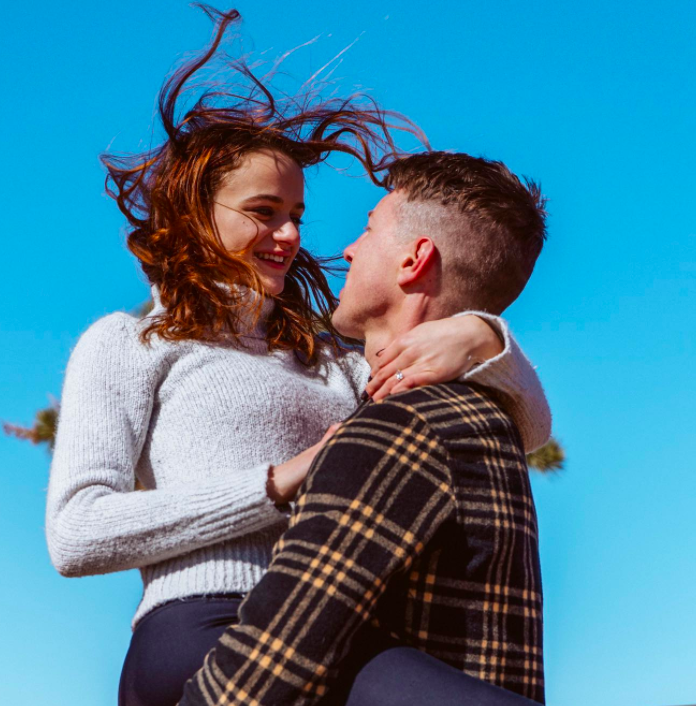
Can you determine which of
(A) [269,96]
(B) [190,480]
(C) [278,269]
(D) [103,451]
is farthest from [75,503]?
(A) [269,96]

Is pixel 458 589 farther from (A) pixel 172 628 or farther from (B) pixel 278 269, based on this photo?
(B) pixel 278 269

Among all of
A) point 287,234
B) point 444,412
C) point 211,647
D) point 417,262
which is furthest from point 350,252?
point 211,647

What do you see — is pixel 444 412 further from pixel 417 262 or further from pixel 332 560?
pixel 417 262

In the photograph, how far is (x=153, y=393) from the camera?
2965 millimetres

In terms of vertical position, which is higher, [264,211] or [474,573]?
[264,211]

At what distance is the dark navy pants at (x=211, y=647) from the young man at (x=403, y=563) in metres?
0.03

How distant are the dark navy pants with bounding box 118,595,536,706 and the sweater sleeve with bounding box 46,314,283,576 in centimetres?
18

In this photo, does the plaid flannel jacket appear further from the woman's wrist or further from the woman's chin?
the woman's chin

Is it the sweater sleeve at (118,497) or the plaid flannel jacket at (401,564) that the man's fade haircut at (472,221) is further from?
the sweater sleeve at (118,497)

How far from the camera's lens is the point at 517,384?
2.40 metres

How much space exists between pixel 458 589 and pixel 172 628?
95 centimetres

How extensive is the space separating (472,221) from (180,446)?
3.65 feet

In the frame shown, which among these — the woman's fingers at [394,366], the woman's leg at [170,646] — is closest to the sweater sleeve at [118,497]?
the woman's leg at [170,646]

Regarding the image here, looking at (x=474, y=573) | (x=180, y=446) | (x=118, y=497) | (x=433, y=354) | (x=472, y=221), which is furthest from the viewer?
(x=180, y=446)
